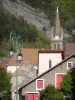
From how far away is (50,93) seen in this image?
40.1 m

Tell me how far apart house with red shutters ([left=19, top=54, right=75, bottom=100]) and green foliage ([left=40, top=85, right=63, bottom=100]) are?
1.57 m

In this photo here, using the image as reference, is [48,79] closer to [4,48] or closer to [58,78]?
[58,78]

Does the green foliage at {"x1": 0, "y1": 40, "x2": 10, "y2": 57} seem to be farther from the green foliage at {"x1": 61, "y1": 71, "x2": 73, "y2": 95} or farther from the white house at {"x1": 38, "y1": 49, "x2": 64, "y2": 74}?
the green foliage at {"x1": 61, "y1": 71, "x2": 73, "y2": 95}

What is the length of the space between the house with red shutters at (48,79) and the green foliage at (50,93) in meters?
1.57

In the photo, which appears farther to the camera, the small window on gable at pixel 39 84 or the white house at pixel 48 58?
the white house at pixel 48 58

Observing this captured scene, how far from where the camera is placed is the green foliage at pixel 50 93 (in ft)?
129

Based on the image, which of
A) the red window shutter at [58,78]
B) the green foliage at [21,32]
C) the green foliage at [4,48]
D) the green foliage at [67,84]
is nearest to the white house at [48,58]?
the red window shutter at [58,78]

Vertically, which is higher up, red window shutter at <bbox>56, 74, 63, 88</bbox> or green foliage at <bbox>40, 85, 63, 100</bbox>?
red window shutter at <bbox>56, 74, 63, 88</bbox>

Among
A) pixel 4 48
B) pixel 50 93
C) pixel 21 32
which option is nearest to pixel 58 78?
pixel 50 93

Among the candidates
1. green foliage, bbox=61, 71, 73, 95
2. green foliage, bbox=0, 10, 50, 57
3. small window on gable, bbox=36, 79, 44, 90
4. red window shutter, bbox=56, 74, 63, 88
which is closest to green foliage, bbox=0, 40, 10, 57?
green foliage, bbox=0, 10, 50, 57

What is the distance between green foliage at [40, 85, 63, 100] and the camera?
1547 inches

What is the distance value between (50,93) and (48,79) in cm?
297

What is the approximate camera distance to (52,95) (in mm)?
39500

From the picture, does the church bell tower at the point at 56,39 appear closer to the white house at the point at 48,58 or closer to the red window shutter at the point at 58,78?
the white house at the point at 48,58
